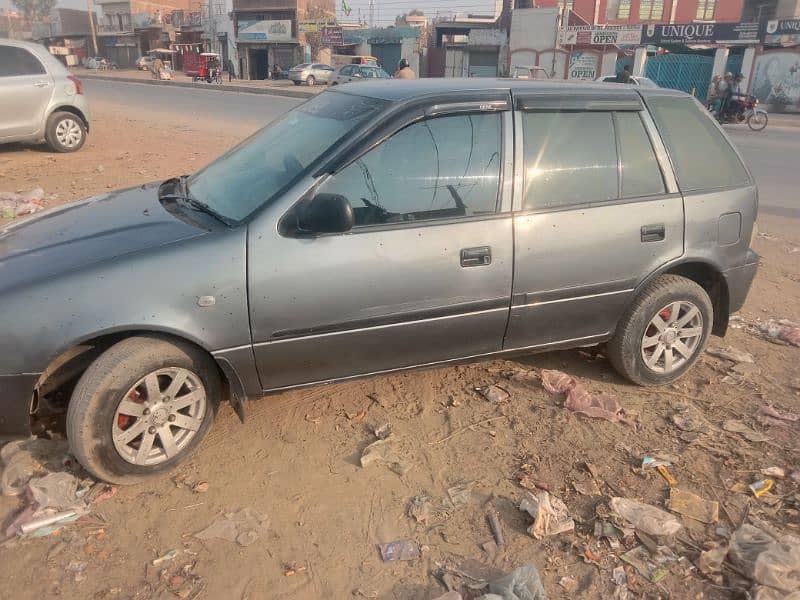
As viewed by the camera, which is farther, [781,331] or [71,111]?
[71,111]

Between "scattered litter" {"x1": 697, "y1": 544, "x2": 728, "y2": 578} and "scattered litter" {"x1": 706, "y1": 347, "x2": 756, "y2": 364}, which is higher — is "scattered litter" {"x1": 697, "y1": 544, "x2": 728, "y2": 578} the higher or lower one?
the higher one

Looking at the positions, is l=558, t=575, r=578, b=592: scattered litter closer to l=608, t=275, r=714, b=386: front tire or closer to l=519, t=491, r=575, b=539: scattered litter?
l=519, t=491, r=575, b=539: scattered litter

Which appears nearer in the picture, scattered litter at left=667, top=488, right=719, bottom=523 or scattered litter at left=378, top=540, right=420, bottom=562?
scattered litter at left=378, top=540, right=420, bottom=562

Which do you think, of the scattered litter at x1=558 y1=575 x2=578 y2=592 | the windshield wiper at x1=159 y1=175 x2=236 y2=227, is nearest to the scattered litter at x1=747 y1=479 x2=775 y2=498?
the scattered litter at x1=558 y1=575 x2=578 y2=592

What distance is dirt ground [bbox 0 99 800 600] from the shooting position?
2477mm

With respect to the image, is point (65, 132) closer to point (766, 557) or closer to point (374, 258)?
point (374, 258)

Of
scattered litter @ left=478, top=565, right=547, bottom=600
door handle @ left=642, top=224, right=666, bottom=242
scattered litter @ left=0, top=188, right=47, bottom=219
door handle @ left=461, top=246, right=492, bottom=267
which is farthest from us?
scattered litter @ left=0, top=188, right=47, bottom=219

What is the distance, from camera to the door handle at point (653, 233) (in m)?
3.55

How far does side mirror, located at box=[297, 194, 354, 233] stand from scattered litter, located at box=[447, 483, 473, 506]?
4.33 feet

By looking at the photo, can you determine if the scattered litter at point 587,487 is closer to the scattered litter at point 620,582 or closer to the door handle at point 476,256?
the scattered litter at point 620,582

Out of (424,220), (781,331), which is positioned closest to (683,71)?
(781,331)

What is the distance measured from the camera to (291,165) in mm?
3193

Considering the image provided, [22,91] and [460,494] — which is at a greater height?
[22,91]

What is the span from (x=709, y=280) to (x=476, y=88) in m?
1.96
